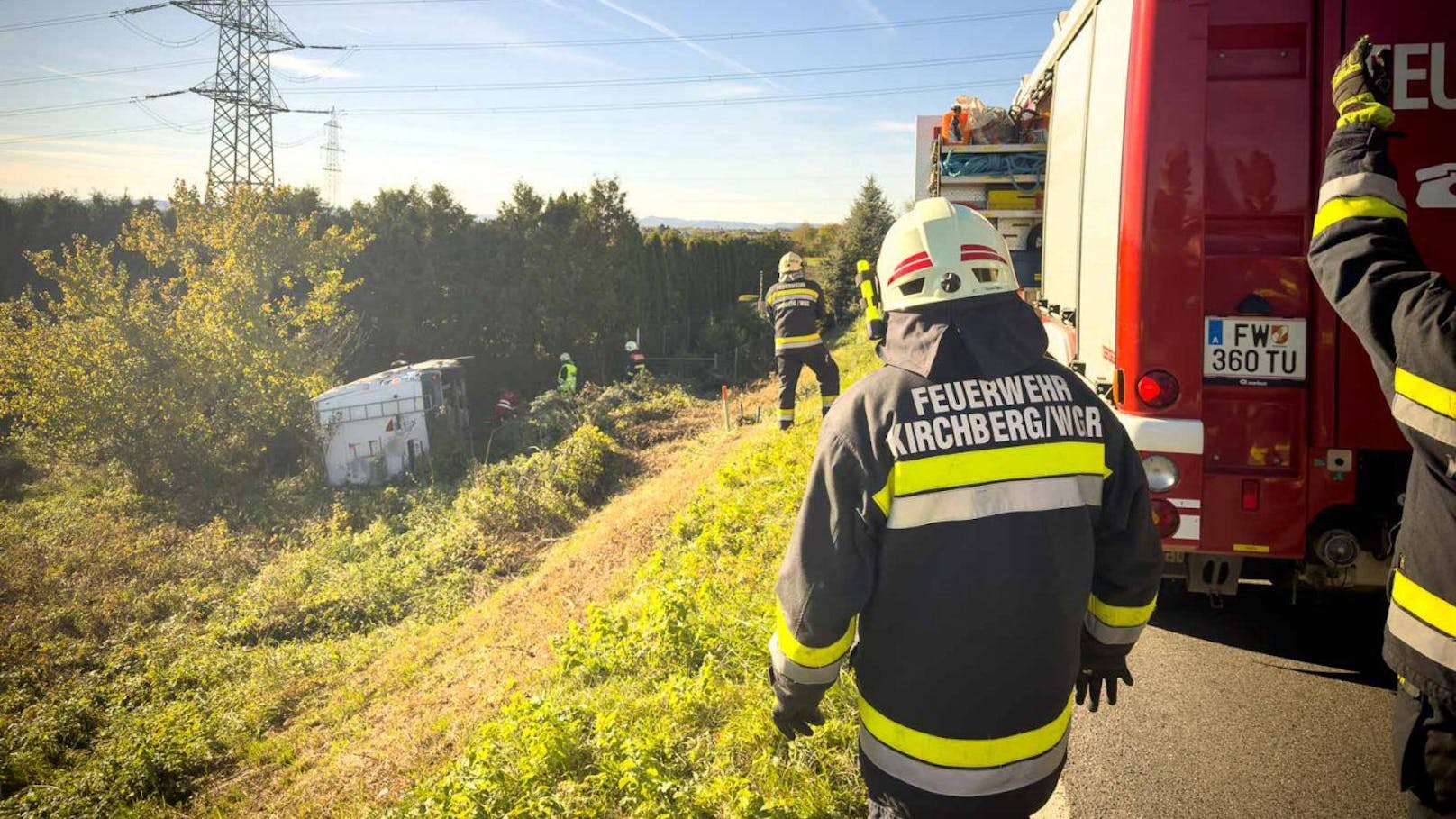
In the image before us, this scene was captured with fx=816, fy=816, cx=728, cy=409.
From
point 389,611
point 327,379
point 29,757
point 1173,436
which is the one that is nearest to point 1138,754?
point 1173,436

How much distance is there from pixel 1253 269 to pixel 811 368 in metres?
5.85

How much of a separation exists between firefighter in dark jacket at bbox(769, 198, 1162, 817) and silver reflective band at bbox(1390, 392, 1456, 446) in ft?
2.06

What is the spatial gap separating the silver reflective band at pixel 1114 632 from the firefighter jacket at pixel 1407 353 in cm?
62

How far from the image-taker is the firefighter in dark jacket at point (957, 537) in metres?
1.88

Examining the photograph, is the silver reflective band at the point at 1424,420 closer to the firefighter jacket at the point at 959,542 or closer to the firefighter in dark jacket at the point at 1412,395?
the firefighter in dark jacket at the point at 1412,395

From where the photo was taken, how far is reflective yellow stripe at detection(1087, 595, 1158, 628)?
86.0 inches

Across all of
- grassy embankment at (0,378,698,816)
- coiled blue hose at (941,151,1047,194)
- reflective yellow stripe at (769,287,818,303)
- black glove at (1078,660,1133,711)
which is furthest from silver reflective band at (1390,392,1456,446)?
grassy embankment at (0,378,698,816)

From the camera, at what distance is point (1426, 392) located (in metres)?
1.89

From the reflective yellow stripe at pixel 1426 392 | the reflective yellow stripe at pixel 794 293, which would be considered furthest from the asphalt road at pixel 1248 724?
the reflective yellow stripe at pixel 794 293

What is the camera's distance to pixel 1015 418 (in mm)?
1921

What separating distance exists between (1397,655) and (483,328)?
2852 centimetres

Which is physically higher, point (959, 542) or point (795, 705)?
point (959, 542)

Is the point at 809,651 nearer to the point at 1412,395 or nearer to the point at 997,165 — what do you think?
the point at 1412,395

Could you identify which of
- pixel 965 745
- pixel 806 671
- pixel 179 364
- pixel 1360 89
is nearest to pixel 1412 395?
pixel 1360 89
